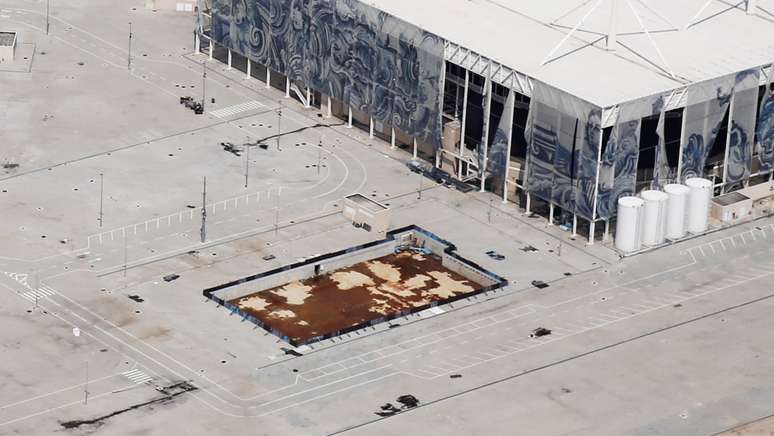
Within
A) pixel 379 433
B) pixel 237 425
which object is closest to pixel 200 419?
pixel 237 425

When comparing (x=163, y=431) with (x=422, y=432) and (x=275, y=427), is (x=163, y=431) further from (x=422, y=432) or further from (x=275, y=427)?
(x=422, y=432)

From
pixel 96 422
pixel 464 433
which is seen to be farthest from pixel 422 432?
pixel 96 422

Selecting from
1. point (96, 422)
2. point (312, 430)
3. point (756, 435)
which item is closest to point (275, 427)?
point (312, 430)

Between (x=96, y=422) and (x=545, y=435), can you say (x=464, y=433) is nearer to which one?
(x=545, y=435)

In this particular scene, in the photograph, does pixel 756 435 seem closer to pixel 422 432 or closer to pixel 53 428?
pixel 422 432

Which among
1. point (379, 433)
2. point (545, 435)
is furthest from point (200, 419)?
point (545, 435)
